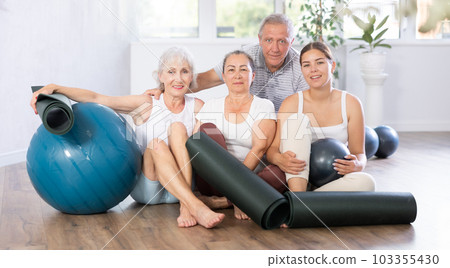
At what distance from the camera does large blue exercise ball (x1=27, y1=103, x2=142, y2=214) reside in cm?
195

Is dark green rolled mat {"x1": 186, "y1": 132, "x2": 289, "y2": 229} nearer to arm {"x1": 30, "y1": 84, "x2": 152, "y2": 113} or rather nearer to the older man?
arm {"x1": 30, "y1": 84, "x2": 152, "y2": 113}

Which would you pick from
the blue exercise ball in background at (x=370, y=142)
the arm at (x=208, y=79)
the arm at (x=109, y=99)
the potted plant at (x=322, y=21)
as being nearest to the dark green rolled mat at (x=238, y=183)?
the arm at (x=109, y=99)

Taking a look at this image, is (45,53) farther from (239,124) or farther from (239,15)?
(239,15)

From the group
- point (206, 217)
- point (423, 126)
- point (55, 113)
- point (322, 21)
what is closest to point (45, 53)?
point (55, 113)

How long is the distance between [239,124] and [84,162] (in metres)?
0.71

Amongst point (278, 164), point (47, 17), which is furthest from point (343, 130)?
point (47, 17)

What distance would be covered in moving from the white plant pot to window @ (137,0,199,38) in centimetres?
184

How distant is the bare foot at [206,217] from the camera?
191 cm

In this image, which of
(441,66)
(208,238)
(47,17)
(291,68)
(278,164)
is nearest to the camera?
(208,238)

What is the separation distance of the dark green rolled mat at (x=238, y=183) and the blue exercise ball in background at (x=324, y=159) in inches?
13.5

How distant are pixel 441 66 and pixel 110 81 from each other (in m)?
3.55

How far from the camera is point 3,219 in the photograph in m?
2.10

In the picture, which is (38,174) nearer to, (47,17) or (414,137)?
(47,17)
